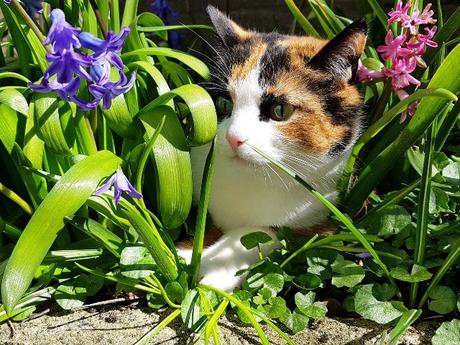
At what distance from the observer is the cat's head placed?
1683 mm

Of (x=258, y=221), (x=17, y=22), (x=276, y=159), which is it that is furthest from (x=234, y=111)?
(x=17, y=22)

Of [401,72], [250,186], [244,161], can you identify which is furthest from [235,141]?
[401,72]

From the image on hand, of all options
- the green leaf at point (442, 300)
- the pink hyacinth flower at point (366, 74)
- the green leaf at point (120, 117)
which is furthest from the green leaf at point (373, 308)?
the green leaf at point (120, 117)

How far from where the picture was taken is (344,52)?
1.71 m

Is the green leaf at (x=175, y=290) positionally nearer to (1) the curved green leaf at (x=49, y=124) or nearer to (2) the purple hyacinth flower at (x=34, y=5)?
(1) the curved green leaf at (x=49, y=124)

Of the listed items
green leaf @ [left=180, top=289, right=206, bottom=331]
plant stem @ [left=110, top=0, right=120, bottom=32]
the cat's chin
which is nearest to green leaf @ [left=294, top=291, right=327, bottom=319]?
green leaf @ [left=180, top=289, right=206, bottom=331]

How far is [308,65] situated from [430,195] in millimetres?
500

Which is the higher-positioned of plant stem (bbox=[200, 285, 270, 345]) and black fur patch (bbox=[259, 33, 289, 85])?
black fur patch (bbox=[259, 33, 289, 85])

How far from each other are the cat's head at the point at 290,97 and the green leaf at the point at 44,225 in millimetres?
434

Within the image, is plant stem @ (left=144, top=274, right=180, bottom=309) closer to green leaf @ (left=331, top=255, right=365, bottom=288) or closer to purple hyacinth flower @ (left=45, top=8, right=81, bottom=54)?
green leaf @ (left=331, top=255, right=365, bottom=288)

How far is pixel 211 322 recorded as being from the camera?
4.79 ft

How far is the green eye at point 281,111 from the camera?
1.73 m

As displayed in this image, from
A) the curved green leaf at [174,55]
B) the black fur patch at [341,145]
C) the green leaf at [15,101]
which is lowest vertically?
the black fur patch at [341,145]

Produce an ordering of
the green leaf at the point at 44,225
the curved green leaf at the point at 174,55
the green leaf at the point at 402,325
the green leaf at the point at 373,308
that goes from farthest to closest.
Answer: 1. the curved green leaf at the point at 174,55
2. the green leaf at the point at 373,308
3. the green leaf at the point at 402,325
4. the green leaf at the point at 44,225
